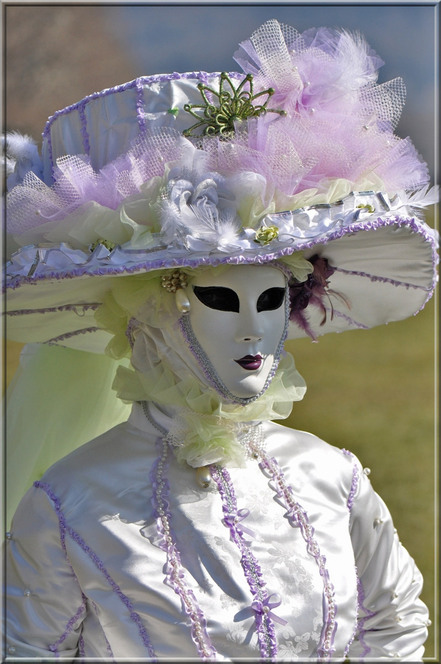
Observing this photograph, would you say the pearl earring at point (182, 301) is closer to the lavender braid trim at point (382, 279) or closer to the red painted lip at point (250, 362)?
the red painted lip at point (250, 362)

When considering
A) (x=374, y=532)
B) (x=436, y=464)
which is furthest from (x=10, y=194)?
(x=436, y=464)

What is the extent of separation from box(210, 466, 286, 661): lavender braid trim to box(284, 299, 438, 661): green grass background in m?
2.22

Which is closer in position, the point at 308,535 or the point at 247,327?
the point at 247,327

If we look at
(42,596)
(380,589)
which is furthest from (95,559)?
(380,589)

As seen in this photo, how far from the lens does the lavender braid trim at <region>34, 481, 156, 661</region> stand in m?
1.51

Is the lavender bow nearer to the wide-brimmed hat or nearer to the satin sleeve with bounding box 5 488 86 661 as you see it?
the satin sleeve with bounding box 5 488 86 661

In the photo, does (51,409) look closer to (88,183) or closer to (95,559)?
(95,559)

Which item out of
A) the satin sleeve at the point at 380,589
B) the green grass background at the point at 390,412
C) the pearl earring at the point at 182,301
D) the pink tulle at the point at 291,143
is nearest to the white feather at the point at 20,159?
the pink tulle at the point at 291,143

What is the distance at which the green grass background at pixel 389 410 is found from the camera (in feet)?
15.0

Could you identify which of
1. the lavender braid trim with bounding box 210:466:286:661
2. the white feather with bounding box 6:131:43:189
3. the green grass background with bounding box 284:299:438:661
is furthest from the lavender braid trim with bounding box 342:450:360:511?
the green grass background with bounding box 284:299:438:661

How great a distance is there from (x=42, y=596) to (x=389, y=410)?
4929 millimetres

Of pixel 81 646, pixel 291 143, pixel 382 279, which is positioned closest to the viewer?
pixel 291 143

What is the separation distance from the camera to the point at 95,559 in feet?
5.04

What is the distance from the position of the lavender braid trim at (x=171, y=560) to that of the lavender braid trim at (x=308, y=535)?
0.21m
